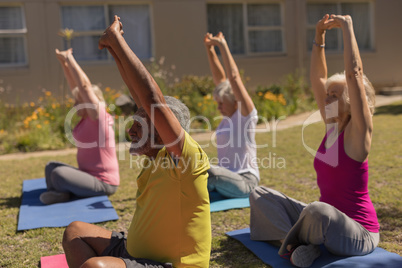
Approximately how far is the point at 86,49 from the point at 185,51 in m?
2.59

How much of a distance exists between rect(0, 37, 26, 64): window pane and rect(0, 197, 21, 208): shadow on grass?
7.09 meters

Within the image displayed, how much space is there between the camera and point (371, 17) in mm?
14930

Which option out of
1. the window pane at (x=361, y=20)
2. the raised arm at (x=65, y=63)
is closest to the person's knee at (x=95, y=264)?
the raised arm at (x=65, y=63)

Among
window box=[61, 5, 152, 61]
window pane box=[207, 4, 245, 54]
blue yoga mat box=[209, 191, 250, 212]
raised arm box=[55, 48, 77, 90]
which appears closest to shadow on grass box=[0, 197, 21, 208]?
raised arm box=[55, 48, 77, 90]

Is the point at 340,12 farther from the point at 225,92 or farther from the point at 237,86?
the point at 237,86

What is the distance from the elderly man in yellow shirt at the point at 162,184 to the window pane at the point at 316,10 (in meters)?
12.6

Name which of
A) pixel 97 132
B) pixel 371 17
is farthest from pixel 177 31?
pixel 97 132

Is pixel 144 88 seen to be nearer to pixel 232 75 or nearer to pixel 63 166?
pixel 232 75

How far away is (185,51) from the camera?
12.7 metres

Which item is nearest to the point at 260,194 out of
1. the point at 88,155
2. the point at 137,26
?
the point at 88,155

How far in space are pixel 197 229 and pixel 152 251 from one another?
27 cm

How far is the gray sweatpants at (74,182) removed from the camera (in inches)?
202

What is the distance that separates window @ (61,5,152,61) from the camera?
12023mm

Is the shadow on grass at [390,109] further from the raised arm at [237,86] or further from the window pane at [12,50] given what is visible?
the window pane at [12,50]
